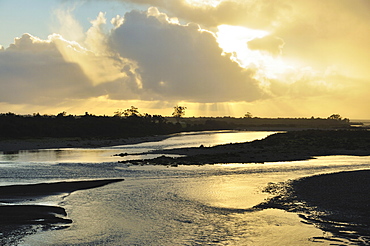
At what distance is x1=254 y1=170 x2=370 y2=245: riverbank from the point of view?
20531 mm

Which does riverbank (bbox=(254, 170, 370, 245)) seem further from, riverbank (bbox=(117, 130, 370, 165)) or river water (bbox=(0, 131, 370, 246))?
riverbank (bbox=(117, 130, 370, 165))

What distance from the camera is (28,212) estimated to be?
944 inches

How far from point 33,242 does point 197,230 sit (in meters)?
7.96

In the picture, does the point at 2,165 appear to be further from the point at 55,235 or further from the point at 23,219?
the point at 55,235

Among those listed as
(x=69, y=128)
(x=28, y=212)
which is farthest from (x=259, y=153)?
(x=69, y=128)

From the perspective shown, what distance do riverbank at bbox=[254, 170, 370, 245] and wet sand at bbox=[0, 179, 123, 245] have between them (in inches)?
495

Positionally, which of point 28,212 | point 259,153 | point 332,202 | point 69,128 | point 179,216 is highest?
point 69,128

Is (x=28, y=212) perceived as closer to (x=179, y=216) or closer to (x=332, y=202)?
(x=179, y=216)

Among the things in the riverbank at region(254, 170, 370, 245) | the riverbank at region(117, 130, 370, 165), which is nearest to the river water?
the riverbank at region(254, 170, 370, 245)

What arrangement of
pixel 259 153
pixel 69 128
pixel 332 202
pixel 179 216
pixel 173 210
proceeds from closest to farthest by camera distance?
1. pixel 179 216
2. pixel 173 210
3. pixel 332 202
4. pixel 259 153
5. pixel 69 128

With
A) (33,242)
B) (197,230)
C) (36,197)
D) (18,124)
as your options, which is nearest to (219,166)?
(36,197)

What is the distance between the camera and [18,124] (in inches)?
4422

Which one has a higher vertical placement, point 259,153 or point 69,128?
point 69,128

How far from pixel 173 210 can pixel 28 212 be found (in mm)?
8667
